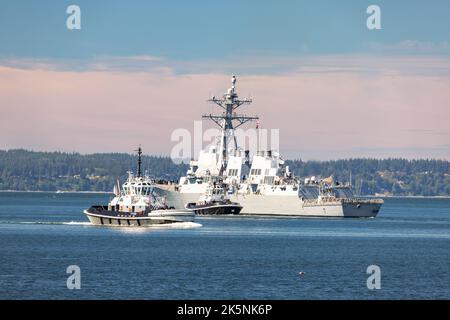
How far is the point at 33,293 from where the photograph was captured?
5262 cm

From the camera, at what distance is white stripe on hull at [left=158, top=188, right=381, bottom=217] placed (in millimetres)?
132625

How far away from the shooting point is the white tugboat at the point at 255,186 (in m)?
134

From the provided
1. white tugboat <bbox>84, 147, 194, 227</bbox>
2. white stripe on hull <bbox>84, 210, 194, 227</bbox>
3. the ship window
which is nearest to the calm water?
white stripe on hull <bbox>84, 210, 194, 227</bbox>

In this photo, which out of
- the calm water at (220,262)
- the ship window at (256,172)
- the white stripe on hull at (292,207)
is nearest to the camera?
the calm water at (220,262)

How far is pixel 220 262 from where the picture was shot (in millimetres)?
69438

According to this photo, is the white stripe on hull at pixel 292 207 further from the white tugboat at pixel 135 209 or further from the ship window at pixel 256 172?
the white tugboat at pixel 135 209

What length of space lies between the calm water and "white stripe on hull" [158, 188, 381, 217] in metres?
21.7

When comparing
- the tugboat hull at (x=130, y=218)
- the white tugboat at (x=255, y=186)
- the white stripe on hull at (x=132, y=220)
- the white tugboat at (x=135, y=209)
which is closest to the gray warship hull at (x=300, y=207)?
the white tugboat at (x=255, y=186)

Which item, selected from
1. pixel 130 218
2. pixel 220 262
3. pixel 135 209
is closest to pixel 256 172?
pixel 135 209

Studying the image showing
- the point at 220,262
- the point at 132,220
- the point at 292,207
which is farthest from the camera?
the point at 292,207

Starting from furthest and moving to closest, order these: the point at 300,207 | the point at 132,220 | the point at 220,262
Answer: the point at 300,207, the point at 132,220, the point at 220,262

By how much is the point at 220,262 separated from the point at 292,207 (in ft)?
215

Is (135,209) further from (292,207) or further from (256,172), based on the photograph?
(256,172)

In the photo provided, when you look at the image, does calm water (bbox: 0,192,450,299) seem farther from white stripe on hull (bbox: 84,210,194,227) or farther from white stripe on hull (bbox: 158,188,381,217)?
white stripe on hull (bbox: 158,188,381,217)
